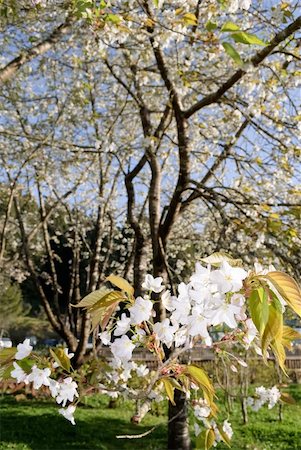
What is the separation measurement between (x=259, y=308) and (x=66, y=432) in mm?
7039

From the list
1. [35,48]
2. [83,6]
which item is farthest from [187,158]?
[83,6]

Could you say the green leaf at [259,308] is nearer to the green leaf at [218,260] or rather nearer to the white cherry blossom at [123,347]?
the green leaf at [218,260]

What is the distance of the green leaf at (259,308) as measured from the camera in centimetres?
86

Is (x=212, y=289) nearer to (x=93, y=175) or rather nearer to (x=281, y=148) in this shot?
(x=281, y=148)

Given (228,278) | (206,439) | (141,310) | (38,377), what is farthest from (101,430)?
(228,278)

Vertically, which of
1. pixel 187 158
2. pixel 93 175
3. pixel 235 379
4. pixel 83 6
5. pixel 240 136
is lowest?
pixel 235 379

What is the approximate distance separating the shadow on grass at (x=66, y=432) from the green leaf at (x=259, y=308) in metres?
6.05

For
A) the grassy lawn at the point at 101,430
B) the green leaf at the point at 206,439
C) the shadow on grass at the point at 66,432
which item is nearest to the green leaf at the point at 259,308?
the green leaf at the point at 206,439

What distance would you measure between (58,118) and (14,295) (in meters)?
18.6

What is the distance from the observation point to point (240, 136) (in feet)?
18.4

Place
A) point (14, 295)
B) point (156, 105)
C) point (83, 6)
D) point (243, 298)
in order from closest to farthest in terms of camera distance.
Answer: point (243, 298)
point (83, 6)
point (156, 105)
point (14, 295)

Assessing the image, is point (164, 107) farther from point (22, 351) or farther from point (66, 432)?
point (22, 351)

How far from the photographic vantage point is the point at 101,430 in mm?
7379

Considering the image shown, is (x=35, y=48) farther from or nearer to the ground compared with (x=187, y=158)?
farther from the ground
